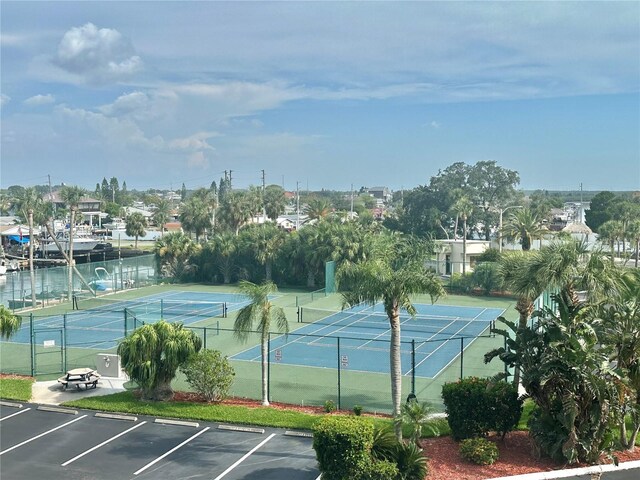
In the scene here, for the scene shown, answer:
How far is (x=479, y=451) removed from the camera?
1500cm

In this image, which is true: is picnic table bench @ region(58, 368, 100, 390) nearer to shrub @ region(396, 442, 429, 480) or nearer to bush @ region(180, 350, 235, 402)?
bush @ region(180, 350, 235, 402)

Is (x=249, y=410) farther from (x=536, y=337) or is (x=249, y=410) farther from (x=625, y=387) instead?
(x=625, y=387)

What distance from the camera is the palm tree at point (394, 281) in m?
16.7

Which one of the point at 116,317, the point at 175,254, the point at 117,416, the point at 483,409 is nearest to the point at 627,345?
the point at 483,409

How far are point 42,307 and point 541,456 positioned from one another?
115ft

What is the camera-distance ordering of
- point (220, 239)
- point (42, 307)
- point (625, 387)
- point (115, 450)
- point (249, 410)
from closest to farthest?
point (625, 387)
point (115, 450)
point (249, 410)
point (42, 307)
point (220, 239)

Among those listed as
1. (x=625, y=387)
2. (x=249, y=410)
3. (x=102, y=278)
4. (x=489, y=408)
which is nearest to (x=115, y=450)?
(x=249, y=410)

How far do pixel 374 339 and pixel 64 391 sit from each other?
41.4ft

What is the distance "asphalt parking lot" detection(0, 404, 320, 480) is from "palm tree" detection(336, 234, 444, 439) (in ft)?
10.4

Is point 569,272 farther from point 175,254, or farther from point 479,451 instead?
point 175,254

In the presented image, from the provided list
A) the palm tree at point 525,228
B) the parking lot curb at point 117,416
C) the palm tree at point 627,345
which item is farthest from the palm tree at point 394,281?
the palm tree at point 525,228

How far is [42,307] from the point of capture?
42.6 m

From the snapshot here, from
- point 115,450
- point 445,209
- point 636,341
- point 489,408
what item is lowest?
point 115,450

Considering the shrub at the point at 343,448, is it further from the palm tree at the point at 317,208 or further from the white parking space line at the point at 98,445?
the palm tree at the point at 317,208
